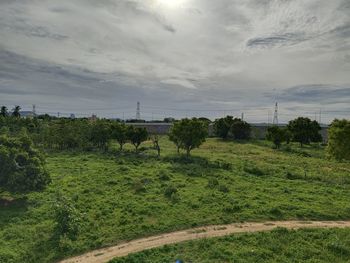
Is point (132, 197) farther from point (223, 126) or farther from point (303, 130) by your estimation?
point (223, 126)

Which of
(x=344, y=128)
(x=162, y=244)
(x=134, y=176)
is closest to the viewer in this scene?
(x=162, y=244)

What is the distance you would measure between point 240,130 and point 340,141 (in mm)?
56670

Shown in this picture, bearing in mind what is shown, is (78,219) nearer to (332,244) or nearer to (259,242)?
(259,242)

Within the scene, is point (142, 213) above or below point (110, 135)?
below

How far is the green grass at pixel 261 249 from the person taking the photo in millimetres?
24594

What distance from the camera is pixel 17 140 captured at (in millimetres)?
39062

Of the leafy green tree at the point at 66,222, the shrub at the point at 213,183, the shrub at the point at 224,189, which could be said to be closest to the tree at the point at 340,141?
the shrub at the point at 213,183

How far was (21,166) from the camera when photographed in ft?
121

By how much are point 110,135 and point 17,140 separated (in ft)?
138

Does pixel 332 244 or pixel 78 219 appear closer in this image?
pixel 332 244

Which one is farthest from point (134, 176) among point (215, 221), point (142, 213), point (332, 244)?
point (332, 244)

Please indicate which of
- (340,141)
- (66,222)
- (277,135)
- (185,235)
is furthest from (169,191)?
(277,135)

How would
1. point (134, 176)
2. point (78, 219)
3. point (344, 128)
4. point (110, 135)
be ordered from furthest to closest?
1. point (110, 135)
2. point (344, 128)
3. point (134, 176)
4. point (78, 219)

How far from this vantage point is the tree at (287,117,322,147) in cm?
10288
